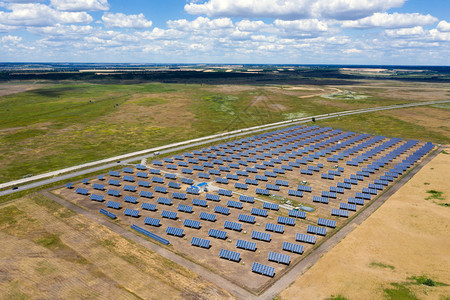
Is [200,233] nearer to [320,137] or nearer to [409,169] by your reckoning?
[409,169]

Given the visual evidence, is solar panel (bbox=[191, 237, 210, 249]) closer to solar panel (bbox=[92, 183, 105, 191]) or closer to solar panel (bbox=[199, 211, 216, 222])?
solar panel (bbox=[199, 211, 216, 222])

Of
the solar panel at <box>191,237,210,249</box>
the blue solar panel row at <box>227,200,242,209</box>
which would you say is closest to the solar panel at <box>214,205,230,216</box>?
the blue solar panel row at <box>227,200,242,209</box>

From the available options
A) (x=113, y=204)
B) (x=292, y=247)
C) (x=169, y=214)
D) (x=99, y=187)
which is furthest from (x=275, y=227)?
(x=99, y=187)

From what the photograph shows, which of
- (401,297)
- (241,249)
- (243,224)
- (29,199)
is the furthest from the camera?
(29,199)

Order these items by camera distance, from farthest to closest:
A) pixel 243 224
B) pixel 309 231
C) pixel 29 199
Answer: pixel 29 199 → pixel 243 224 → pixel 309 231

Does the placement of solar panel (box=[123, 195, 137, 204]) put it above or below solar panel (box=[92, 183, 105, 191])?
below

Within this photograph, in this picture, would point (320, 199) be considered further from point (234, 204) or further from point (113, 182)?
point (113, 182)

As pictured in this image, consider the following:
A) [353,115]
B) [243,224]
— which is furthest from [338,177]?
[353,115]
